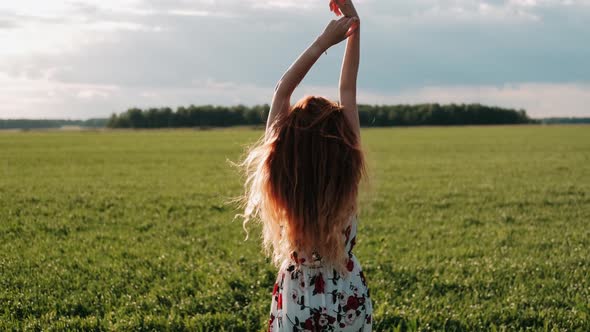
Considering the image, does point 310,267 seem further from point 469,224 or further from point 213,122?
point 213,122

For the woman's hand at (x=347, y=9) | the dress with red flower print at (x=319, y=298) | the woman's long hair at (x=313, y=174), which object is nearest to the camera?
the woman's long hair at (x=313, y=174)

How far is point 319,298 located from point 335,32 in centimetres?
148

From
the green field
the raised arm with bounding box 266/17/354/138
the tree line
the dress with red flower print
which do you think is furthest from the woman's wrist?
the tree line

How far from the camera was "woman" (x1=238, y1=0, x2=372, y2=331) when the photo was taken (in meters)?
2.92

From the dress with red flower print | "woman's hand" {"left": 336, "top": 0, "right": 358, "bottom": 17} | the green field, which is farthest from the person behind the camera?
the green field

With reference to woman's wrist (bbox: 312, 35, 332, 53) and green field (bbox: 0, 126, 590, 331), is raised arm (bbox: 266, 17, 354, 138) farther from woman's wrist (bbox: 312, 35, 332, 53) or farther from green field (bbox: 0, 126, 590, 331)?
green field (bbox: 0, 126, 590, 331)

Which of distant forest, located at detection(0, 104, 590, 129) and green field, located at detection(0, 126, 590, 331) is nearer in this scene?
green field, located at detection(0, 126, 590, 331)

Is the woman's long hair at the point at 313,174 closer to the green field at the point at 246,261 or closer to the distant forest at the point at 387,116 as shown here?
the green field at the point at 246,261

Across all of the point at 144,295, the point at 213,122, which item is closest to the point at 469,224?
the point at 144,295

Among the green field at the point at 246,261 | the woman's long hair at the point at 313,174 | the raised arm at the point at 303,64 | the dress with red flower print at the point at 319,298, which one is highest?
the raised arm at the point at 303,64

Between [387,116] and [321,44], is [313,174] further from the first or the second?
[387,116]

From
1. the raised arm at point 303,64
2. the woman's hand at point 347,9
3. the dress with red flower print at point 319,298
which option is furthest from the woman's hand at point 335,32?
the dress with red flower print at point 319,298

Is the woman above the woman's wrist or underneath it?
underneath

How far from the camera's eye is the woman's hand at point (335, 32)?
3133 mm
